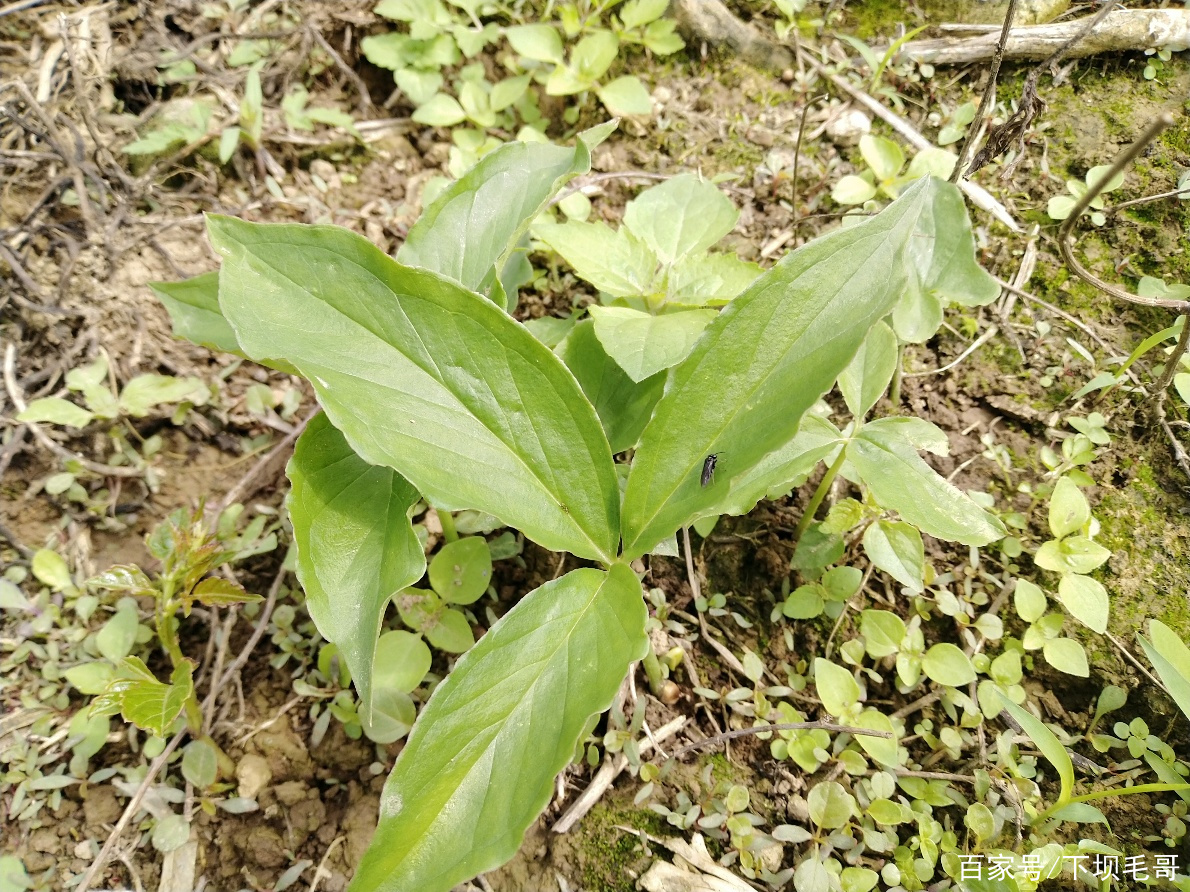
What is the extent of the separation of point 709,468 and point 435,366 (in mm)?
590

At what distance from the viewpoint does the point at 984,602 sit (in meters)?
1.97

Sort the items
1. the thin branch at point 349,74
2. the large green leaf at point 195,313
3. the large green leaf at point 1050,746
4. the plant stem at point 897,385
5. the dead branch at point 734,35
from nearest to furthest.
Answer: the large green leaf at point 1050,746
the large green leaf at point 195,313
the plant stem at point 897,385
the dead branch at point 734,35
the thin branch at point 349,74

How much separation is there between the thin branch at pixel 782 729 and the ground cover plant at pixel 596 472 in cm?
2

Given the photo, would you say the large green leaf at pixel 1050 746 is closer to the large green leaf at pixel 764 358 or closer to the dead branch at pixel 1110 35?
the large green leaf at pixel 764 358

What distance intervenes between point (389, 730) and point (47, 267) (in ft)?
7.05

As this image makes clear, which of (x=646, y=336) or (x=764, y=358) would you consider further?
(x=646, y=336)

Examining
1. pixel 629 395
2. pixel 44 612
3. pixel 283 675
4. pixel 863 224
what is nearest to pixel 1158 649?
pixel 863 224

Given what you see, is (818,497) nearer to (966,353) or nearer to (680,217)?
(966,353)

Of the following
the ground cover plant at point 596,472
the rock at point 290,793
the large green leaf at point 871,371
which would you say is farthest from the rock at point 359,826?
the large green leaf at point 871,371

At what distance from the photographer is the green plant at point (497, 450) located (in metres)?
1.28

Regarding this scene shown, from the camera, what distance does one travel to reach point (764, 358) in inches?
56.1

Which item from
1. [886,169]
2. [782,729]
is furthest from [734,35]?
[782,729]

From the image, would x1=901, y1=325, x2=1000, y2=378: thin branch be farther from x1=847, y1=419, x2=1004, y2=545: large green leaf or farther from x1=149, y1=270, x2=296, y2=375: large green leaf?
x1=149, y1=270, x2=296, y2=375: large green leaf

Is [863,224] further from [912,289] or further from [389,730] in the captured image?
[389,730]
